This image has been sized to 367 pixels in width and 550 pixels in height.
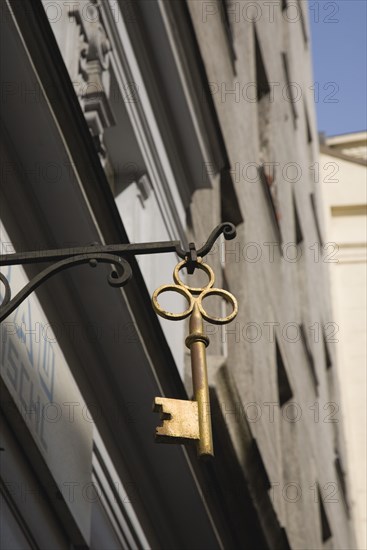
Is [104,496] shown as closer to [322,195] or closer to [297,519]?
[297,519]

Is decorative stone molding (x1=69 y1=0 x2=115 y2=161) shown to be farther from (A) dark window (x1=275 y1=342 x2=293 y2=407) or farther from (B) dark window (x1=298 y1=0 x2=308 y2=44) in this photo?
(B) dark window (x1=298 y1=0 x2=308 y2=44)

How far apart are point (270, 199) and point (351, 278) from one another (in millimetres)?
9473

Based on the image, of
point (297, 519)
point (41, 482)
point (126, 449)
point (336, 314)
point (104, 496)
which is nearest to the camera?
point (41, 482)

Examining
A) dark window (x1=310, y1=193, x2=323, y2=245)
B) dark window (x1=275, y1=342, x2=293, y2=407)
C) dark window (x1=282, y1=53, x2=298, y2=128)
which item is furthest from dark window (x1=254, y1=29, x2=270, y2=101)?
dark window (x1=310, y1=193, x2=323, y2=245)

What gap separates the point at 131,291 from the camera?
23.5 feet

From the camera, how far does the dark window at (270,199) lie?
1431 cm

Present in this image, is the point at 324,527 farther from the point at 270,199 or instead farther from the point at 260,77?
the point at 260,77

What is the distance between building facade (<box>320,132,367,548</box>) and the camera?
22.3 meters

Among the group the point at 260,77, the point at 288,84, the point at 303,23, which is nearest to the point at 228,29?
the point at 260,77

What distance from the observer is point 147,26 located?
884 centimetres

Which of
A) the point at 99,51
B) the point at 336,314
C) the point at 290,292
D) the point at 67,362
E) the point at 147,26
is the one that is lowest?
the point at 67,362

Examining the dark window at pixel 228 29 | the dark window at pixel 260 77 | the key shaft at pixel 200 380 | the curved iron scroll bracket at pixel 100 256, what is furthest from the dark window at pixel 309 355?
the key shaft at pixel 200 380

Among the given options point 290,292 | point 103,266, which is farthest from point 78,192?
point 290,292

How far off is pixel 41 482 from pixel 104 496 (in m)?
1.04
